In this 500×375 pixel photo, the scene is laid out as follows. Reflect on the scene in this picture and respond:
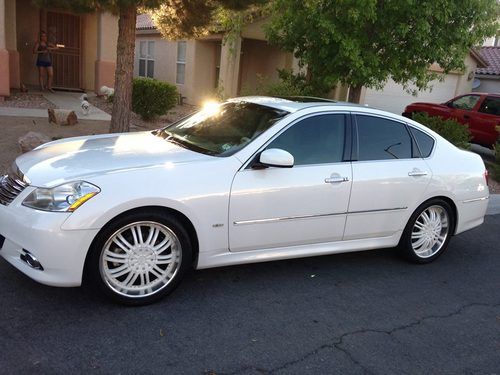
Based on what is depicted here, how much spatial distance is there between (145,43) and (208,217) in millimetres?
20742

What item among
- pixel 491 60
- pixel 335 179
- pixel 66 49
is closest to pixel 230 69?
pixel 66 49

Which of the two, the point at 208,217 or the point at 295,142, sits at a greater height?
the point at 295,142

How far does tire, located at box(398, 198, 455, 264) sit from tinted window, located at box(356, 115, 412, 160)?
2.00ft

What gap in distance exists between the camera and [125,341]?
3.29 meters

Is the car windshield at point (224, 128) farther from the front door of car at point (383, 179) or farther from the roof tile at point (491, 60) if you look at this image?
the roof tile at point (491, 60)

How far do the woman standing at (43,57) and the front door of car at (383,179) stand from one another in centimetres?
1156

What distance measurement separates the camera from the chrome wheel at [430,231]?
16.9ft

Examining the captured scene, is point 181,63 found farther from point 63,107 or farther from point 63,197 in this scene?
point 63,197

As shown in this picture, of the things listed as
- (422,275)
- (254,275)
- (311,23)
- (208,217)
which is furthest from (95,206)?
(311,23)

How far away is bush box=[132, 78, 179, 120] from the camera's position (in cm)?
1148

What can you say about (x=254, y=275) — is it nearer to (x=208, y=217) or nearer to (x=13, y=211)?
(x=208, y=217)

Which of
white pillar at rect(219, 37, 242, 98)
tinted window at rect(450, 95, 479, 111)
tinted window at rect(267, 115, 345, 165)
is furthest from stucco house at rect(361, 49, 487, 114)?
tinted window at rect(267, 115, 345, 165)

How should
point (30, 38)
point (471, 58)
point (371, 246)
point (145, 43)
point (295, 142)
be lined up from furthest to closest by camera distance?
point (145, 43)
point (471, 58)
point (30, 38)
point (371, 246)
point (295, 142)

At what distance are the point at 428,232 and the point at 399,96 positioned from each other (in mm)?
14175
